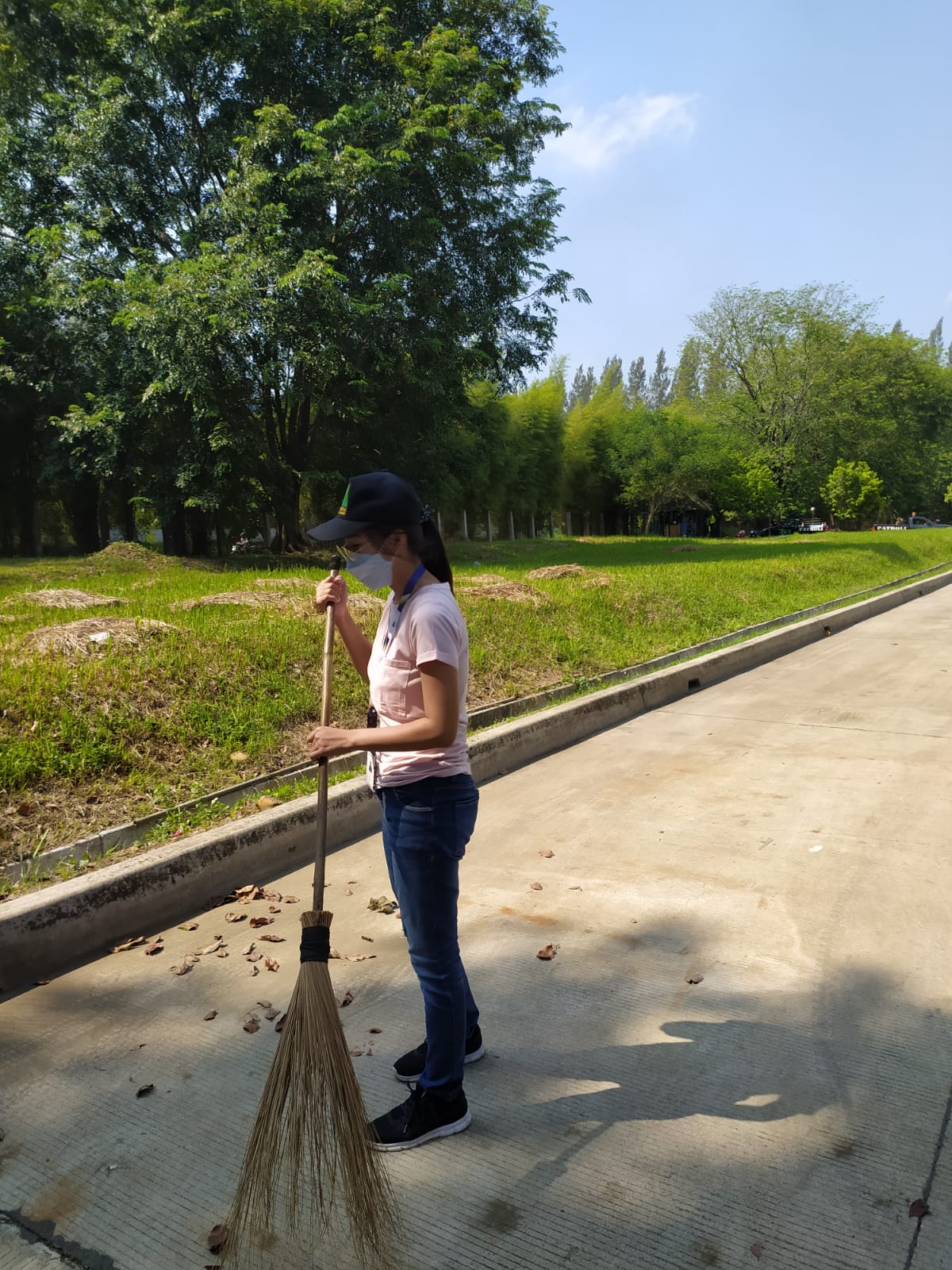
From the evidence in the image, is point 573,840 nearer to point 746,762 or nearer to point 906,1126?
point 746,762

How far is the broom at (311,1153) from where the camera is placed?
7.16 ft

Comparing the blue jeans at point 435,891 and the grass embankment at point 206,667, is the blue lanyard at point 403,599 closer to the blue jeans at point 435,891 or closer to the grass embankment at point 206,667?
the blue jeans at point 435,891

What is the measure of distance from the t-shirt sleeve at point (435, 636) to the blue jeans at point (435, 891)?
336mm

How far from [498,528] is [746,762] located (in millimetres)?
43284

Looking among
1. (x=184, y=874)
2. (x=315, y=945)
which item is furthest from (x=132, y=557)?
(x=315, y=945)

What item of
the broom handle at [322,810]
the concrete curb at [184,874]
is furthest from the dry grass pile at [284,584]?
the broom handle at [322,810]

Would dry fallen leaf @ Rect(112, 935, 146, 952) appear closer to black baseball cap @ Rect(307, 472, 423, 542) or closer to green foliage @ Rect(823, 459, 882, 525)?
black baseball cap @ Rect(307, 472, 423, 542)

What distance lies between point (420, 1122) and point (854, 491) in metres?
47.2

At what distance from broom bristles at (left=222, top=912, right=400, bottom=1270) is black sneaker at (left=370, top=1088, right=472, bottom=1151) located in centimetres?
9

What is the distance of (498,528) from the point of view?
49.0 metres

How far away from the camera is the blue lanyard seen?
2.51m

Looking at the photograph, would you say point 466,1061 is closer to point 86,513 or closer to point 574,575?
point 574,575

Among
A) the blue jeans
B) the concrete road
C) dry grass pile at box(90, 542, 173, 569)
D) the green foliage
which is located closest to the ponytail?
the blue jeans

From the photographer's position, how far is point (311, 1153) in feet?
7.61
